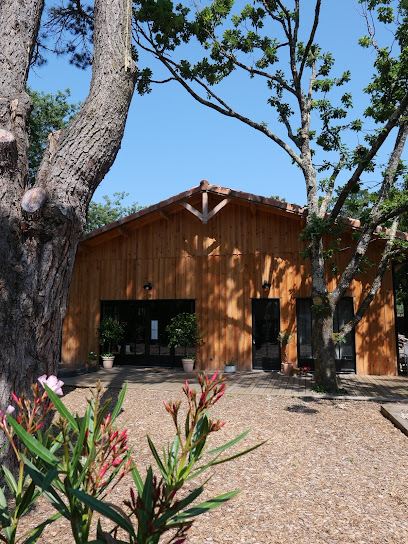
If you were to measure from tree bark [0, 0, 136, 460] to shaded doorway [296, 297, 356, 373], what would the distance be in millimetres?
8462

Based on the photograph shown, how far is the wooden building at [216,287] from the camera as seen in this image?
429 inches

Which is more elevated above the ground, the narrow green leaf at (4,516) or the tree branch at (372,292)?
the tree branch at (372,292)

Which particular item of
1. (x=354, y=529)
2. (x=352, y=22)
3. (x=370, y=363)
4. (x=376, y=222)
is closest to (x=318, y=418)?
(x=354, y=529)

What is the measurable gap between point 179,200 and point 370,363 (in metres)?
7.21

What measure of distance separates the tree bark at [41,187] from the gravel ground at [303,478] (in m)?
1.29

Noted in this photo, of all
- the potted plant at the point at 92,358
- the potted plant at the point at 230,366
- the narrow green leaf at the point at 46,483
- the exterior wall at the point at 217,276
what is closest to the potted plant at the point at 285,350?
Answer: the exterior wall at the point at 217,276

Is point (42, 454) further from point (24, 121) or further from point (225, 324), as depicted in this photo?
point (225, 324)

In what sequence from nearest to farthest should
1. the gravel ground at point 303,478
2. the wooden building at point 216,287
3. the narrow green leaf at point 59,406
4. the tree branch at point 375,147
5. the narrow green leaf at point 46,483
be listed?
the narrow green leaf at point 46,483
the narrow green leaf at point 59,406
the gravel ground at point 303,478
the tree branch at point 375,147
the wooden building at point 216,287

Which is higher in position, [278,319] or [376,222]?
[376,222]

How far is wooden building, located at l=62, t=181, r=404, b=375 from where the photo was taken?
1090 centimetres

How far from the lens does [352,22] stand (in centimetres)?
1007

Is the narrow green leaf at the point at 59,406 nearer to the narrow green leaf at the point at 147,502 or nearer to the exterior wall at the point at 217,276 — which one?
the narrow green leaf at the point at 147,502

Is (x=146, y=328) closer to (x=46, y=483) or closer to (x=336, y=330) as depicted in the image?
(x=336, y=330)

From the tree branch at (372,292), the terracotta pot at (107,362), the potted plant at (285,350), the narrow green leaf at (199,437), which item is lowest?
A: the terracotta pot at (107,362)
